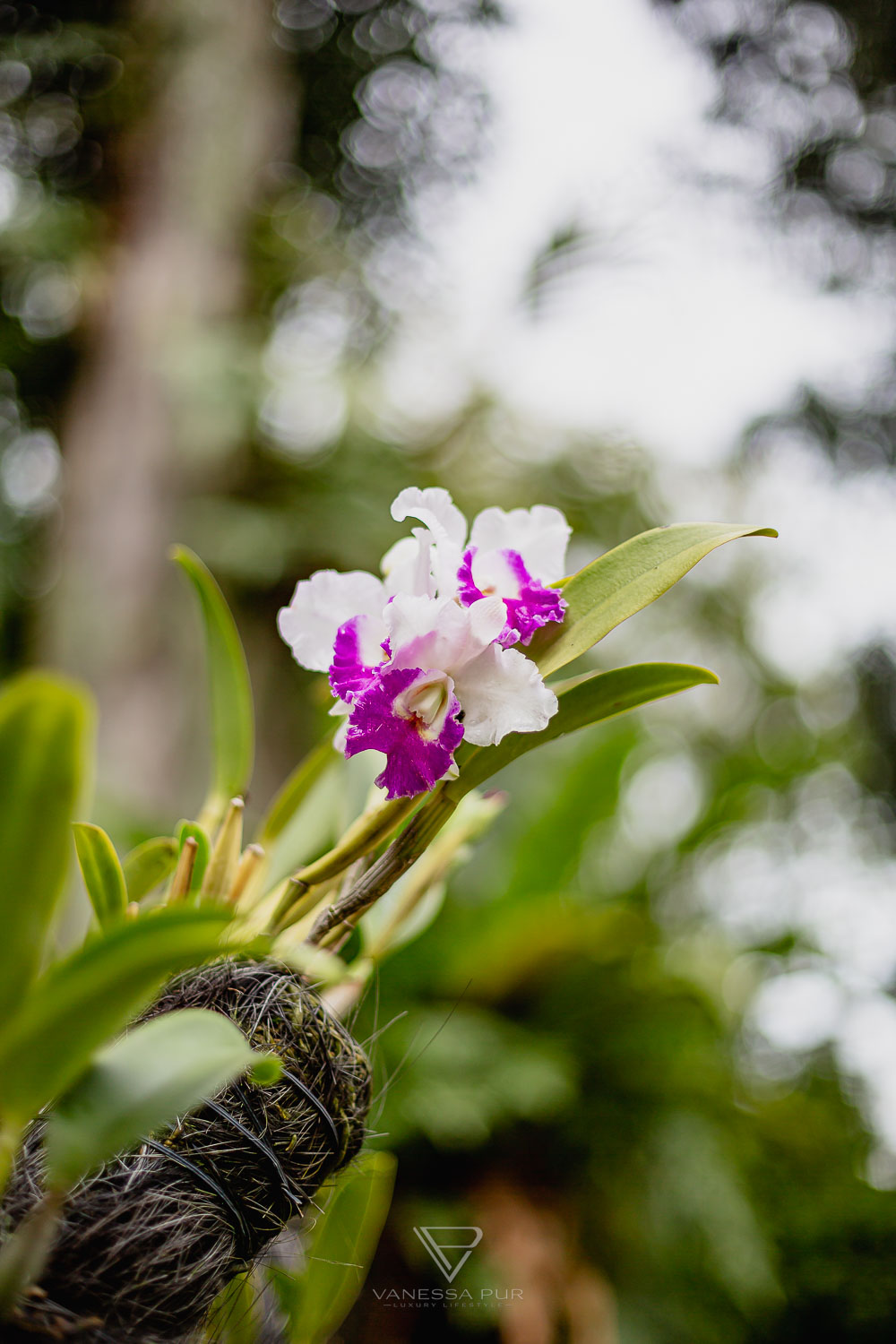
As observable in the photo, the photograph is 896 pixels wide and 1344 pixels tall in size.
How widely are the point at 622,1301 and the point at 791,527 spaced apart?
162cm

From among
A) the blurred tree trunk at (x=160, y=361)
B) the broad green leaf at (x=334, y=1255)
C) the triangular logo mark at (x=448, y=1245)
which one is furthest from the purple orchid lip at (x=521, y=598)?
the blurred tree trunk at (x=160, y=361)

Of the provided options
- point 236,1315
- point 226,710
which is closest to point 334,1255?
point 236,1315

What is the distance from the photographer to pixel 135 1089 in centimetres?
23

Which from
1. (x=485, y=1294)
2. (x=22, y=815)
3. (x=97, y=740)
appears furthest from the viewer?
(x=97, y=740)

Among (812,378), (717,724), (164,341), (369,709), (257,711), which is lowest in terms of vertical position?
(717,724)

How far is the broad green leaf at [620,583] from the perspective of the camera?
0.32 meters

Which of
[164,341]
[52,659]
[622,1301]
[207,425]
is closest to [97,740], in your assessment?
[52,659]

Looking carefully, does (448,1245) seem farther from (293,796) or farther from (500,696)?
(500,696)

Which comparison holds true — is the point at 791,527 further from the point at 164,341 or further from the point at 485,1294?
the point at 485,1294

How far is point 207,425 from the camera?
1500mm

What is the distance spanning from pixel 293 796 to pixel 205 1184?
20cm

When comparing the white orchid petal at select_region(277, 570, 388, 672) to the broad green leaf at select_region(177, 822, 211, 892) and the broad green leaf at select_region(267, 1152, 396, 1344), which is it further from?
the broad green leaf at select_region(267, 1152, 396, 1344)

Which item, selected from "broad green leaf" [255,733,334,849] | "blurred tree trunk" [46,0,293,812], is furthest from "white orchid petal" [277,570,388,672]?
"blurred tree trunk" [46,0,293,812]

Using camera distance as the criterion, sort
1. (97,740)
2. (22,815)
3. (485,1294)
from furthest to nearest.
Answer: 1. (97,740)
2. (485,1294)
3. (22,815)
